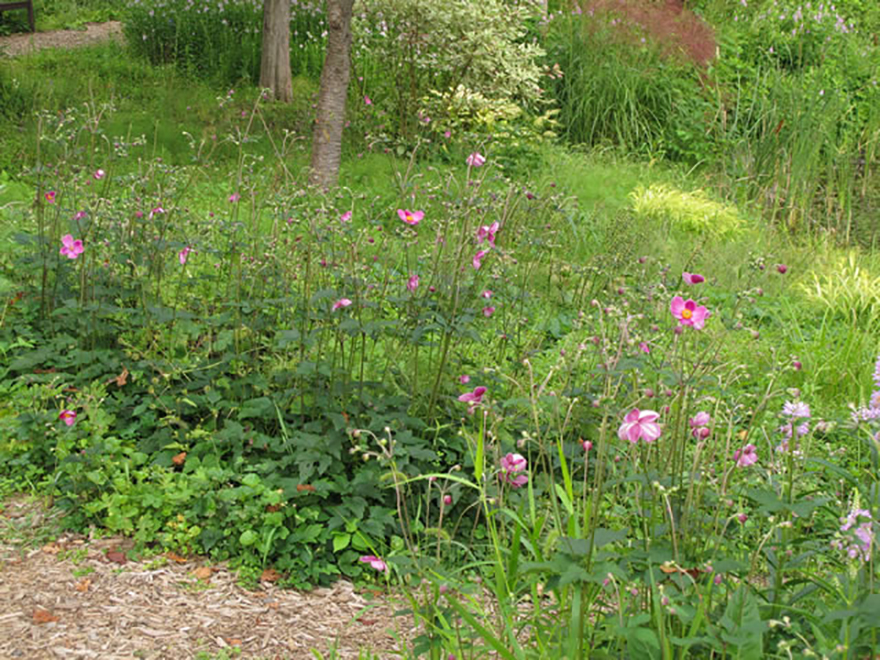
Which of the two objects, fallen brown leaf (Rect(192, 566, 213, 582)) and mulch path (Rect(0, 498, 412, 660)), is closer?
mulch path (Rect(0, 498, 412, 660))

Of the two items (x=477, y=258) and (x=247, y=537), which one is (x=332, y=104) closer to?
(x=477, y=258)

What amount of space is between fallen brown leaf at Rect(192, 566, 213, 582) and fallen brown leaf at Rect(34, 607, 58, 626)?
16.5 inches

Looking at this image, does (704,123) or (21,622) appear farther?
(704,123)

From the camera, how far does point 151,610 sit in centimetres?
246

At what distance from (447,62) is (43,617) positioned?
727cm

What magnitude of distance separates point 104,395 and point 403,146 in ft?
17.5

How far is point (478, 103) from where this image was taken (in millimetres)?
8227

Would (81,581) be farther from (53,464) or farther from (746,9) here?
(746,9)

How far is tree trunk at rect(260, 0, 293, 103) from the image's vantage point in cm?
897

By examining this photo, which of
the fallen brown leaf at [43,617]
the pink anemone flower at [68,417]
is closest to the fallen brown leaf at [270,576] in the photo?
the fallen brown leaf at [43,617]

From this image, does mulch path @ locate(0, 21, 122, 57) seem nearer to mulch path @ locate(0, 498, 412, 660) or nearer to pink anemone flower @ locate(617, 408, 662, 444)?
mulch path @ locate(0, 498, 412, 660)

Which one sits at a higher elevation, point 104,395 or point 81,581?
point 104,395

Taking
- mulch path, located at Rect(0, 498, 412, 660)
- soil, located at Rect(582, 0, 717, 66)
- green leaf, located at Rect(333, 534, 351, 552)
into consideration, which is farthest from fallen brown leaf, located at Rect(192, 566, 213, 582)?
soil, located at Rect(582, 0, 717, 66)

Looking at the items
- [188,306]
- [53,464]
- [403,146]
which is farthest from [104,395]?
[403,146]
